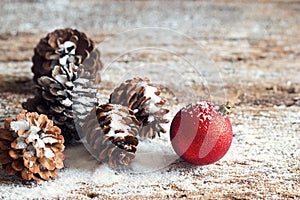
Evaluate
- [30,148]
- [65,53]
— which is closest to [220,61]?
[65,53]

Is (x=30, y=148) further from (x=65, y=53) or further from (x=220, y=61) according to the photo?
(x=220, y=61)

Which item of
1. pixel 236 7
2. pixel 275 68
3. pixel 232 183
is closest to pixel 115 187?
pixel 232 183

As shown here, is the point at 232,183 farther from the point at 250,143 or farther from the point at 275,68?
the point at 275,68

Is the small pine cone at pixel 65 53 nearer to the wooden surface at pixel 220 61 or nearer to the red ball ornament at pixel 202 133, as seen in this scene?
the wooden surface at pixel 220 61

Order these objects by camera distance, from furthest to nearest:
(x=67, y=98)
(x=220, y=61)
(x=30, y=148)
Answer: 1. (x=220, y=61)
2. (x=67, y=98)
3. (x=30, y=148)

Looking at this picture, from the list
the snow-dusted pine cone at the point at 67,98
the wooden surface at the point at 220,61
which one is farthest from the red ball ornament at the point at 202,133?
the snow-dusted pine cone at the point at 67,98

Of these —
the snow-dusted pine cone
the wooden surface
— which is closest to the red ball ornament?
the wooden surface

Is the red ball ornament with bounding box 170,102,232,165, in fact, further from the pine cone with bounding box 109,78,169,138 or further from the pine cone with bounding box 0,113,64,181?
the pine cone with bounding box 0,113,64,181
